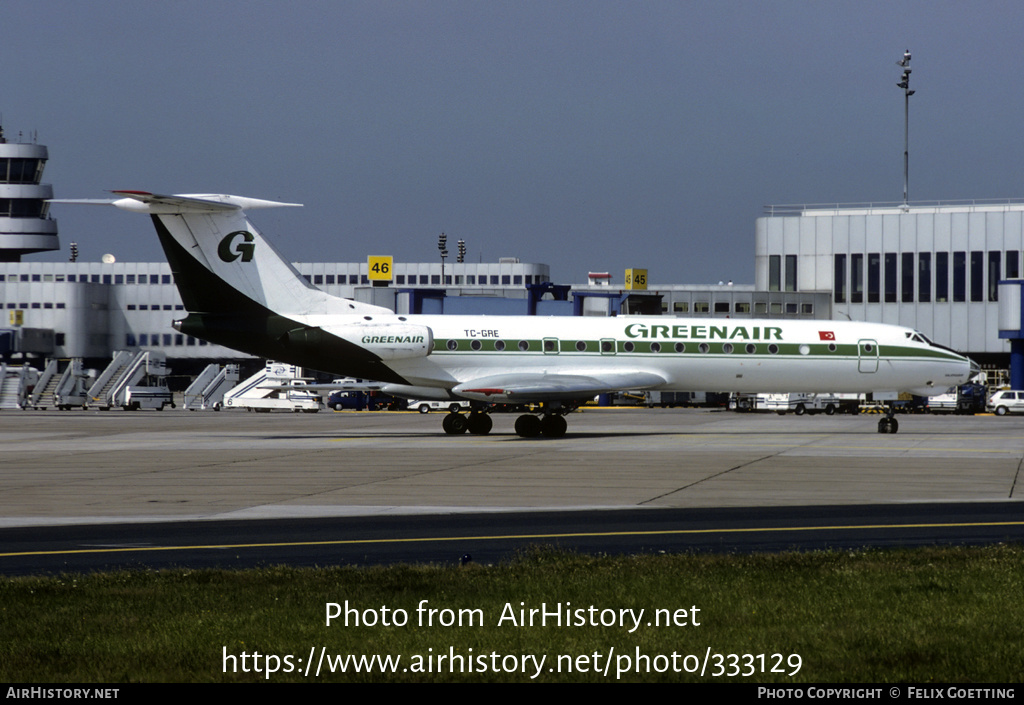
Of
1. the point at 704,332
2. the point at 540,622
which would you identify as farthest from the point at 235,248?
the point at 540,622

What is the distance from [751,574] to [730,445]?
20.3 m

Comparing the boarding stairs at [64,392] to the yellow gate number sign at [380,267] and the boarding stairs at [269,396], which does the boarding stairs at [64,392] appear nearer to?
the boarding stairs at [269,396]

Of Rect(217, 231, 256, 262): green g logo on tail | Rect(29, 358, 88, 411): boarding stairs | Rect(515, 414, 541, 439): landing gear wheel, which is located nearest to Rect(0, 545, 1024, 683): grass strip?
Rect(515, 414, 541, 439): landing gear wheel

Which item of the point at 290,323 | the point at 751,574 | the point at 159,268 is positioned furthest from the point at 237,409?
the point at 159,268

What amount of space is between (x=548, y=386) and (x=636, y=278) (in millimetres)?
73800

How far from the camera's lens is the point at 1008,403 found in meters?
64.2

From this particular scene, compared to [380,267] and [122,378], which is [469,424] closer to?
[122,378]

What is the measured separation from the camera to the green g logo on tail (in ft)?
109

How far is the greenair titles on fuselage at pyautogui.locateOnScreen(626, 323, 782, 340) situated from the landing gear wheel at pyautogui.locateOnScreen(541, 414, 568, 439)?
3483 mm

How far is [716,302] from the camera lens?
8800 centimetres

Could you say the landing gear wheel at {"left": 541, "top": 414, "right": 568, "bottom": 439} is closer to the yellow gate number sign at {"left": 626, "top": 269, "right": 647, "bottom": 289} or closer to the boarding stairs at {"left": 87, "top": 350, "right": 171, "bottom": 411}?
the boarding stairs at {"left": 87, "top": 350, "right": 171, "bottom": 411}

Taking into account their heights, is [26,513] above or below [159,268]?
below

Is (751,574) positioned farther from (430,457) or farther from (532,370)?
(532,370)

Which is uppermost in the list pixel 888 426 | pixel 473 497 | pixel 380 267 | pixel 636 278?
pixel 380 267
